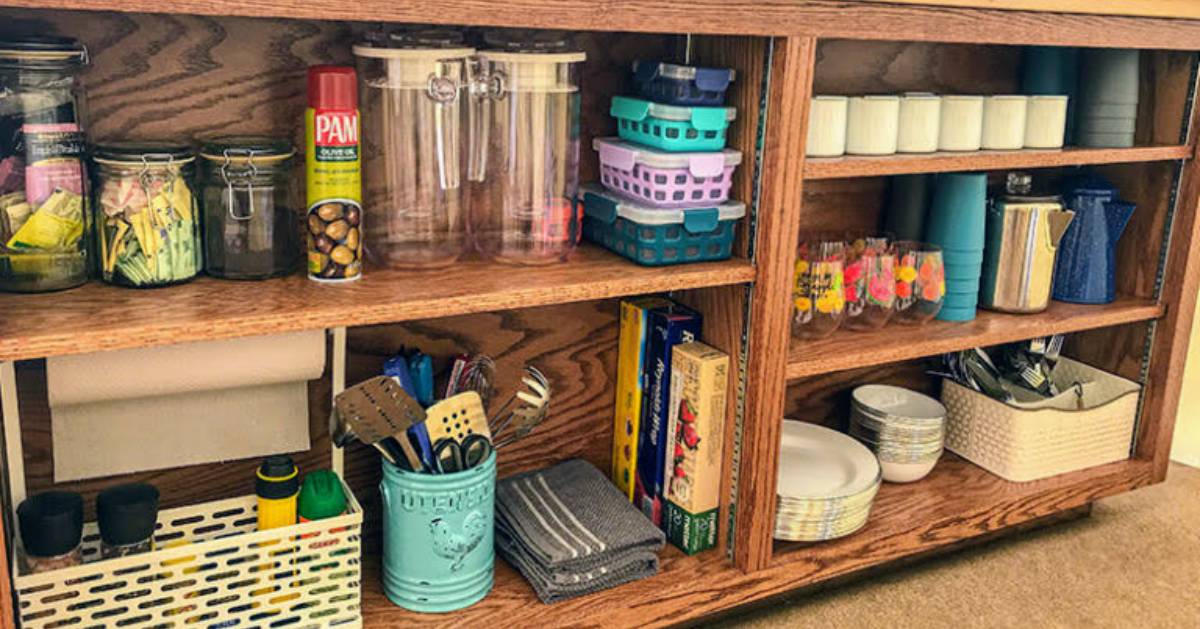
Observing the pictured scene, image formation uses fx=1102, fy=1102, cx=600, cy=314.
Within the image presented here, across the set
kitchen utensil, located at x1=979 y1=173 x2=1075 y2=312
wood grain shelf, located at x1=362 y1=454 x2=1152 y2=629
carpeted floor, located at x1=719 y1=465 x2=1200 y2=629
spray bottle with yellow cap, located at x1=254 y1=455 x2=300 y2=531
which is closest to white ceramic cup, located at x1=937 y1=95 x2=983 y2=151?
kitchen utensil, located at x1=979 y1=173 x2=1075 y2=312

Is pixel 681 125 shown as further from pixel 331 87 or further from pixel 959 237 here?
pixel 959 237

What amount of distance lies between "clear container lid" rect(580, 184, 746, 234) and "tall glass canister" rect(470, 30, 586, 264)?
51 mm

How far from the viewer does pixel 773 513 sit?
1.74m

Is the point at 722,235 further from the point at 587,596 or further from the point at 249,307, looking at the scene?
the point at 249,307

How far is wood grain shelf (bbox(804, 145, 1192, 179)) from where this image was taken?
1.66 meters

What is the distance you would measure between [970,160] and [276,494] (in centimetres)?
120

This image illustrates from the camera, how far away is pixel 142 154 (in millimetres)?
1344

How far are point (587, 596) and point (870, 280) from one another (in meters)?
0.73

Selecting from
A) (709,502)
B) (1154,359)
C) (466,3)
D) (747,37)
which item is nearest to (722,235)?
(747,37)


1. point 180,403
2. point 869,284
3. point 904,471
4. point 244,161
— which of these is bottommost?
point 904,471

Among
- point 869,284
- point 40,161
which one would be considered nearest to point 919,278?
point 869,284

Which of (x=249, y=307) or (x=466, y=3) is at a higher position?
(x=466, y=3)

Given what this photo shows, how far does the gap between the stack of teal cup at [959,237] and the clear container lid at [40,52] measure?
55.9 inches

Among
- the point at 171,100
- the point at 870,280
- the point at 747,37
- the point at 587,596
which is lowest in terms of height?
the point at 587,596
